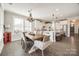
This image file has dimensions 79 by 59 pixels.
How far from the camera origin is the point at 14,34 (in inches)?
100

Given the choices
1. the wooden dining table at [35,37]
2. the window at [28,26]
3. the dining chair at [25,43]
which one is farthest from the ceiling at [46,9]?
the dining chair at [25,43]

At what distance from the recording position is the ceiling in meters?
2.40

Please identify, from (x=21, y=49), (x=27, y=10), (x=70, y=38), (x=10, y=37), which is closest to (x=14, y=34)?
(x=10, y=37)

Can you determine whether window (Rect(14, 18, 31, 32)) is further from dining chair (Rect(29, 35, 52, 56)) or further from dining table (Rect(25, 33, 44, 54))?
dining chair (Rect(29, 35, 52, 56))

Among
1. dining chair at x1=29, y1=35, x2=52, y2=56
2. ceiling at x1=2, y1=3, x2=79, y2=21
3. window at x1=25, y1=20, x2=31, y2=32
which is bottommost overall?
dining chair at x1=29, y1=35, x2=52, y2=56

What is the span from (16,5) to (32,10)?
15.2 inches

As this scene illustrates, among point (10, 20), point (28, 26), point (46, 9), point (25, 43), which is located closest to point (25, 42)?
point (25, 43)

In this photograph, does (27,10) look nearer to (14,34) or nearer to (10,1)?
(10,1)

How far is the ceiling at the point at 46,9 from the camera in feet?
7.87

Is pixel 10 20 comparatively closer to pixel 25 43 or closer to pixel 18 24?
pixel 18 24

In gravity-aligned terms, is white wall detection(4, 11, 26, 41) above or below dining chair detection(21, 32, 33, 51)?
above

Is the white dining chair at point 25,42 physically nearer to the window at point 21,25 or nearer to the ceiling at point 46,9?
the window at point 21,25

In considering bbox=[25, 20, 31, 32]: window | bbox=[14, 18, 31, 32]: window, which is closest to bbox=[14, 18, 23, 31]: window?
bbox=[14, 18, 31, 32]: window

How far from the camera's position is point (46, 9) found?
249 cm
